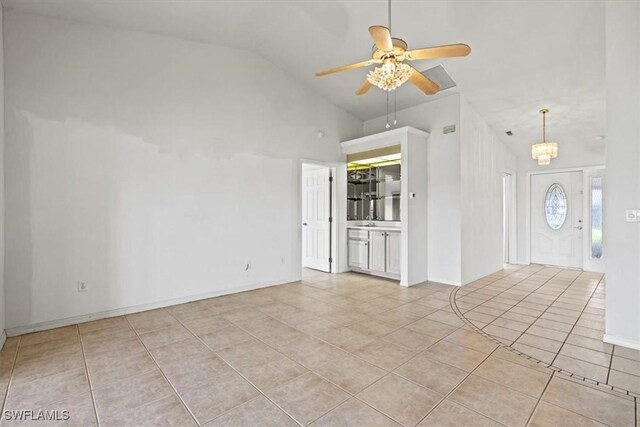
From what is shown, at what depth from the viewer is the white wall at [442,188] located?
5277 millimetres

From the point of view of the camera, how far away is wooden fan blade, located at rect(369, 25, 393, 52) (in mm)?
2271

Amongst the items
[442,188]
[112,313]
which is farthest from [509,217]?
[112,313]

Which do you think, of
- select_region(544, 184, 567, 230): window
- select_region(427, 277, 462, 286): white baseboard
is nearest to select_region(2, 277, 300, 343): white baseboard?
select_region(427, 277, 462, 286): white baseboard

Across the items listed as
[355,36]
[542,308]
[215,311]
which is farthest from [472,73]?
[215,311]

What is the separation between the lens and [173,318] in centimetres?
376

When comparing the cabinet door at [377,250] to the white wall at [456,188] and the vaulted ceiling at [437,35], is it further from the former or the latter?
the vaulted ceiling at [437,35]

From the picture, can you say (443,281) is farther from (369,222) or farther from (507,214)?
(507,214)

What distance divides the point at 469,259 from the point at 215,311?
Answer: 167 inches

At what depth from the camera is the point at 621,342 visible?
2.99 meters

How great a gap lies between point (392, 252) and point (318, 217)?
5.71ft

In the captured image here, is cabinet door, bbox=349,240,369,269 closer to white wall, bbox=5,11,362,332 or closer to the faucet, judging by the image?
the faucet

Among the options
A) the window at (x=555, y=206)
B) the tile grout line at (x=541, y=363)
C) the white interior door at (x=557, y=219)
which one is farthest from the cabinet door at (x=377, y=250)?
the window at (x=555, y=206)

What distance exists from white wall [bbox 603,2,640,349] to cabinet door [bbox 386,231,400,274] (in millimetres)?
2864

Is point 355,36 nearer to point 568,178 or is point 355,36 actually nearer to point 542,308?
point 542,308
